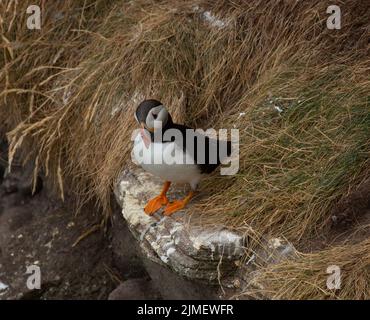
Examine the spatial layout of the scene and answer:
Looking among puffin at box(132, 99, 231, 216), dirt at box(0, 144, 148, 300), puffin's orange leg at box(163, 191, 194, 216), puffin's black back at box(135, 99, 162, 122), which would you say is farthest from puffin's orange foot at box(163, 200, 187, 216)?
dirt at box(0, 144, 148, 300)

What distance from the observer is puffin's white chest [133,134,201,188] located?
290 centimetres

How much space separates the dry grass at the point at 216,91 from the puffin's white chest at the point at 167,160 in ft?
0.72

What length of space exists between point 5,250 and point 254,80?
1.90 m

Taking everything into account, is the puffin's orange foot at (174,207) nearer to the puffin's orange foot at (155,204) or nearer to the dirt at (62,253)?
the puffin's orange foot at (155,204)

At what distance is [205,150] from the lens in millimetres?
3031

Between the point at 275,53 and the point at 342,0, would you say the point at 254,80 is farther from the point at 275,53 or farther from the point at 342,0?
the point at 342,0

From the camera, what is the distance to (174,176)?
2994 mm

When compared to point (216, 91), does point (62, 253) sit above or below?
below

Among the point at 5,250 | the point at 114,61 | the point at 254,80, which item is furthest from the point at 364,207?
the point at 5,250

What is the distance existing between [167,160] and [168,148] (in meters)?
0.05

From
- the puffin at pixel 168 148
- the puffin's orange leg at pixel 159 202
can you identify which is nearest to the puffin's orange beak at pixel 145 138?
the puffin at pixel 168 148

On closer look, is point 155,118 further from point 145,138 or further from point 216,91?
point 216,91

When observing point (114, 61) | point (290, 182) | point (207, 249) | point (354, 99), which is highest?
point (114, 61)

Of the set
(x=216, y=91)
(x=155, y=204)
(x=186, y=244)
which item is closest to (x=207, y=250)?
(x=186, y=244)
